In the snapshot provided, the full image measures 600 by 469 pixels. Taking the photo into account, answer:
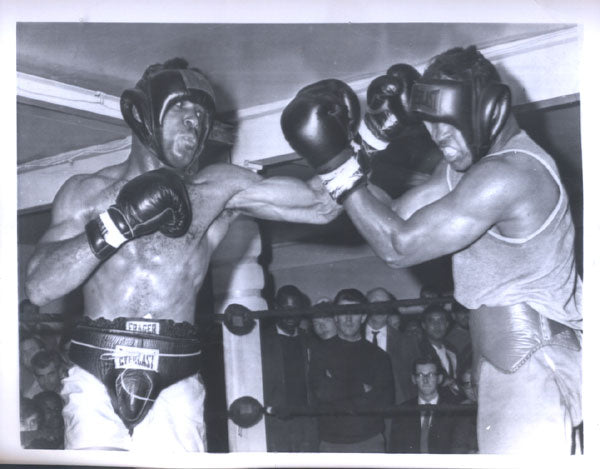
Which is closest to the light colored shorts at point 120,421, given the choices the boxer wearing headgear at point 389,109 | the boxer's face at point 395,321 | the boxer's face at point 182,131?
the boxer's face at point 182,131

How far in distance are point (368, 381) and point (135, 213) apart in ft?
2.94

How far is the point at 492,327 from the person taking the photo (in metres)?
2.02

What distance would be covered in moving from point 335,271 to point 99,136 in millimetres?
2226

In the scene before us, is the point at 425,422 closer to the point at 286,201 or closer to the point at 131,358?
the point at 286,201

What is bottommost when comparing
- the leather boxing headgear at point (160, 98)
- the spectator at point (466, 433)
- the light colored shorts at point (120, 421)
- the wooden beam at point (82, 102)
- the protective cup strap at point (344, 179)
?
the spectator at point (466, 433)

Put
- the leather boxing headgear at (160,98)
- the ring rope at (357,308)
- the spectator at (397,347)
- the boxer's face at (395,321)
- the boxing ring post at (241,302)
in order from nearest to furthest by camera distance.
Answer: the ring rope at (357,308) < the leather boxing headgear at (160,98) < the boxing ring post at (241,302) < the spectator at (397,347) < the boxer's face at (395,321)

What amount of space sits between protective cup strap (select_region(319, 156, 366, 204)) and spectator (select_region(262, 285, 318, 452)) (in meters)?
0.68

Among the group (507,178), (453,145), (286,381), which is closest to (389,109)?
(453,145)

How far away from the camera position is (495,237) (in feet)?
6.77

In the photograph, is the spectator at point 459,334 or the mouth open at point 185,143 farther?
the spectator at point 459,334

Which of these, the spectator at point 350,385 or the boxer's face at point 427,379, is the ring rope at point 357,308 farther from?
the boxer's face at point 427,379

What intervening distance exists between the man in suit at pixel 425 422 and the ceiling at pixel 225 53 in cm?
103

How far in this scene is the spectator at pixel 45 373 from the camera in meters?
2.26

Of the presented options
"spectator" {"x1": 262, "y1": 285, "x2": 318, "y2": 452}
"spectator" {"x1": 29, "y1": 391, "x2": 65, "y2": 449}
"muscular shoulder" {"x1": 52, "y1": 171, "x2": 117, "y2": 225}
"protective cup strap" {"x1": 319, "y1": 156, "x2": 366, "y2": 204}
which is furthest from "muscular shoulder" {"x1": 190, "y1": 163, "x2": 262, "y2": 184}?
"spectator" {"x1": 29, "y1": 391, "x2": 65, "y2": 449}
